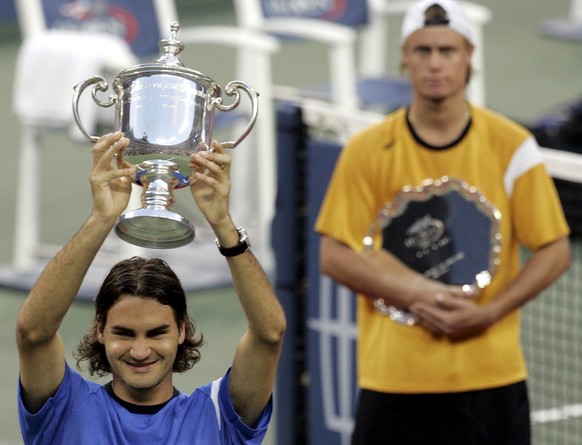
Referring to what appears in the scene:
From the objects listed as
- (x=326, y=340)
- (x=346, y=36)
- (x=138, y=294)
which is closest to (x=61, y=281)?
(x=138, y=294)

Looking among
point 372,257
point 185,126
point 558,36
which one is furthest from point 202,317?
point 558,36

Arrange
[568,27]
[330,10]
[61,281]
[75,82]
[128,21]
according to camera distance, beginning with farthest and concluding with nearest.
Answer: [568,27] < [330,10] < [128,21] < [75,82] < [61,281]

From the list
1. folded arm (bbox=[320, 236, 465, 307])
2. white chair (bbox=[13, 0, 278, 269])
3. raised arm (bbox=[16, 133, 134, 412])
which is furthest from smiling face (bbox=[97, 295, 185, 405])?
white chair (bbox=[13, 0, 278, 269])

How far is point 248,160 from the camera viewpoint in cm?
999

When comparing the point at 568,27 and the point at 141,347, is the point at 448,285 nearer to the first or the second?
the point at 141,347

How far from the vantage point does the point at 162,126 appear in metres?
3.81

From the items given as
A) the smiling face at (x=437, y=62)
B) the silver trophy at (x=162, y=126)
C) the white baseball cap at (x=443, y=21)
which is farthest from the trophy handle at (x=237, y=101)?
the white baseball cap at (x=443, y=21)

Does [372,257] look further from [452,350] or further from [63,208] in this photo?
[63,208]

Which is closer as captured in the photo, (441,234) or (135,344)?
(135,344)

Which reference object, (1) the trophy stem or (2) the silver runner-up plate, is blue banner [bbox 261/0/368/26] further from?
(1) the trophy stem

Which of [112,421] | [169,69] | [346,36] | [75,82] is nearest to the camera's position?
[112,421]

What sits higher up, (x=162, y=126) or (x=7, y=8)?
(x=7, y=8)

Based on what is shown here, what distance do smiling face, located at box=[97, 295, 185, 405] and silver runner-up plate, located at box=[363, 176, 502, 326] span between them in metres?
1.84

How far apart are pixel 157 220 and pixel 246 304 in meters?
0.28
